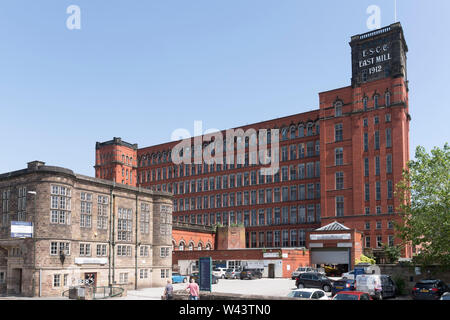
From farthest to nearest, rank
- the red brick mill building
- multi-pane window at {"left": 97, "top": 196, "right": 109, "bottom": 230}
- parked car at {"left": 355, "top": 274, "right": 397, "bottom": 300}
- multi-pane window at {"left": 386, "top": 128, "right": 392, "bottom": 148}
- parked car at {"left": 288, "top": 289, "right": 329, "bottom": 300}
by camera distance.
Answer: multi-pane window at {"left": 386, "top": 128, "right": 392, "bottom": 148} → the red brick mill building → multi-pane window at {"left": 97, "top": 196, "right": 109, "bottom": 230} → parked car at {"left": 355, "top": 274, "right": 397, "bottom": 300} → parked car at {"left": 288, "top": 289, "right": 329, "bottom": 300}

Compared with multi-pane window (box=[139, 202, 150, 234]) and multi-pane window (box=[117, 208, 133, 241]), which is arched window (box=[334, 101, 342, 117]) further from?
multi-pane window (box=[117, 208, 133, 241])

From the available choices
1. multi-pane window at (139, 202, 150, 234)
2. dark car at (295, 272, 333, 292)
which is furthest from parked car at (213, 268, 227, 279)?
dark car at (295, 272, 333, 292)

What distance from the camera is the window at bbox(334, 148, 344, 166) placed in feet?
278

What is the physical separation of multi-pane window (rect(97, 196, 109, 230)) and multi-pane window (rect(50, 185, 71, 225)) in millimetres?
4474

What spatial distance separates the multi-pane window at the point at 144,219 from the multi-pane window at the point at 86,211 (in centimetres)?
708

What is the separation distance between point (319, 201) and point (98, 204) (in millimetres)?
52199

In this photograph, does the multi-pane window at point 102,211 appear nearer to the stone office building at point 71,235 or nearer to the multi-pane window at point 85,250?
the stone office building at point 71,235

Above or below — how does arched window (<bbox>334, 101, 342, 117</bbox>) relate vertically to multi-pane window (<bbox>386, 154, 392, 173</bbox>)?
above

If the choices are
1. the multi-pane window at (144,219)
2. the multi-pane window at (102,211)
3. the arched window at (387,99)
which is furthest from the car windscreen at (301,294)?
the arched window at (387,99)
